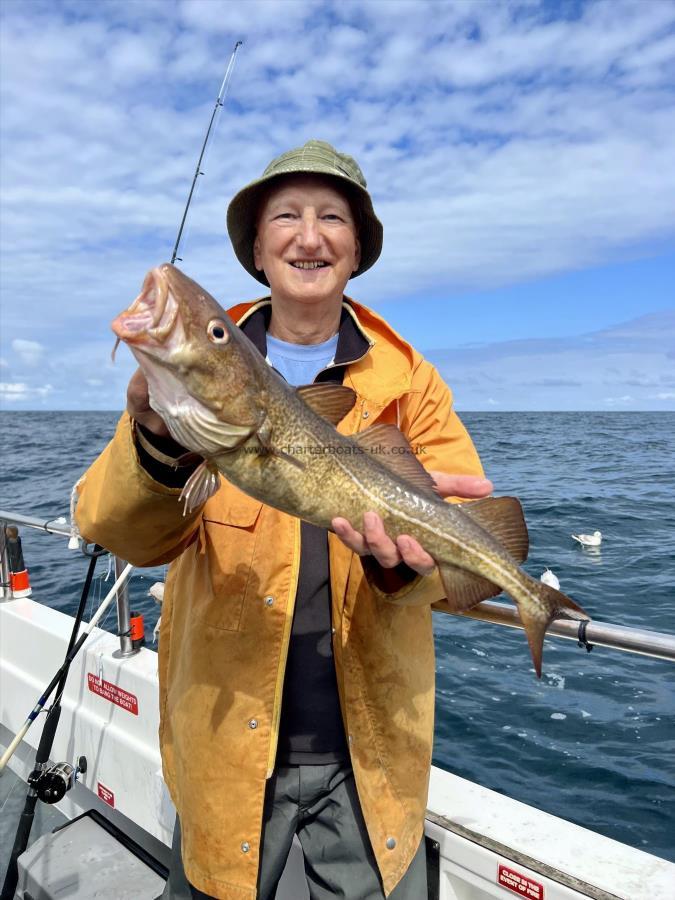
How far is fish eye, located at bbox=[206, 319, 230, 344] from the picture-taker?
2197 mm

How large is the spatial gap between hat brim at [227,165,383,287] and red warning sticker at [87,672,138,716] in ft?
10.7

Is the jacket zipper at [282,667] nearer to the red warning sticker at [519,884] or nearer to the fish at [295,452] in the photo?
the fish at [295,452]

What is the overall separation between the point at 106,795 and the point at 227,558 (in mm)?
3343

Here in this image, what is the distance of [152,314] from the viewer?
2092mm

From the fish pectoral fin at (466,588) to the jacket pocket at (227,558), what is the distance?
2.65 feet

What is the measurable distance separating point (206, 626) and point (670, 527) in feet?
55.4

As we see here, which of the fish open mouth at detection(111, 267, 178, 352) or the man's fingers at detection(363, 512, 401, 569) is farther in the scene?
the man's fingers at detection(363, 512, 401, 569)

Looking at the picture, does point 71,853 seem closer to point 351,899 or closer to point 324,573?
point 351,899

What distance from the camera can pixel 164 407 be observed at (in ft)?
7.16

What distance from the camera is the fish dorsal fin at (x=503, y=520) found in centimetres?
267

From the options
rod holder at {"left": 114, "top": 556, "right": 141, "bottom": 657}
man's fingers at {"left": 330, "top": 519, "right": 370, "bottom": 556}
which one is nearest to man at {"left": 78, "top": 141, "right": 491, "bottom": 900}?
man's fingers at {"left": 330, "top": 519, "right": 370, "bottom": 556}

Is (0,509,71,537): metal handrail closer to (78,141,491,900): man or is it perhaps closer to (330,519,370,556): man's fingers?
(78,141,491,900): man

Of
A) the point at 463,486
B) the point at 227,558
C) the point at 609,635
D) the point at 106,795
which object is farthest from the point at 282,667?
the point at 106,795

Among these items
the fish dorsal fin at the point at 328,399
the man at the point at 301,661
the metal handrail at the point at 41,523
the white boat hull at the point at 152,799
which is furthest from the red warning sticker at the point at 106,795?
the fish dorsal fin at the point at 328,399
